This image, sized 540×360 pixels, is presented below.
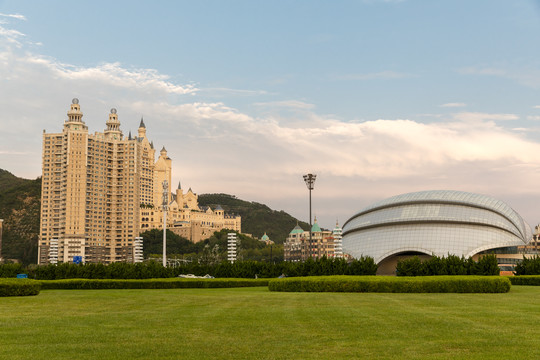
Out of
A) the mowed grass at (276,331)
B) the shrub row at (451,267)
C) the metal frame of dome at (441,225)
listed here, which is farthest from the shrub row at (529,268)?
the metal frame of dome at (441,225)

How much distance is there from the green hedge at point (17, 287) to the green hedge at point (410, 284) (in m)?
13.1

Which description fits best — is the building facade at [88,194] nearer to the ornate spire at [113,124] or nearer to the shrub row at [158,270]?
the ornate spire at [113,124]

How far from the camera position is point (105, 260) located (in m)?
169

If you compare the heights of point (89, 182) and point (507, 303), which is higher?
point (89, 182)

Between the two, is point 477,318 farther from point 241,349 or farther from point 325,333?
point 241,349

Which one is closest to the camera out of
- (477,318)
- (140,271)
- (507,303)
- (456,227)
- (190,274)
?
(477,318)

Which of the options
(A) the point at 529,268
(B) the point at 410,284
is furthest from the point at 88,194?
(B) the point at 410,284

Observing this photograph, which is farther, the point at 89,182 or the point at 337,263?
the point at 89,182

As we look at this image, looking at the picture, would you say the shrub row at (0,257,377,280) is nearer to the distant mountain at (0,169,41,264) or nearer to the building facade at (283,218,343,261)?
the building facade at (283,218,343,261)

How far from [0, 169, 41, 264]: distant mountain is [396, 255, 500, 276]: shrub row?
164476 millimetres

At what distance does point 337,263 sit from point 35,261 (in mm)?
159085

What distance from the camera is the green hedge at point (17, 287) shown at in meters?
24.7

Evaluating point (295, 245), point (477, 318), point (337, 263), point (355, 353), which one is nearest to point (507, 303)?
point (477, 318)

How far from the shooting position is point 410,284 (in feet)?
88.6
